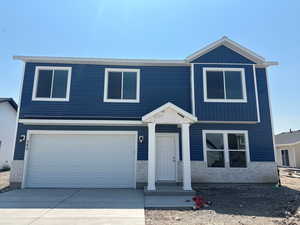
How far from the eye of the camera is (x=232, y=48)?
10055mm

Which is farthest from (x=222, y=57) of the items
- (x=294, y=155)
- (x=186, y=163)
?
(x=294, y=155)

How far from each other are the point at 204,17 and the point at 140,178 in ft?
27.6

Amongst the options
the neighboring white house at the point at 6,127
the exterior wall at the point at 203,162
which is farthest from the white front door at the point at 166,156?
the neighboring white house at the point at 6,127

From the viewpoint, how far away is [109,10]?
8750 mm

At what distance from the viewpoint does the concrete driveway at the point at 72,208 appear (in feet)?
15.8

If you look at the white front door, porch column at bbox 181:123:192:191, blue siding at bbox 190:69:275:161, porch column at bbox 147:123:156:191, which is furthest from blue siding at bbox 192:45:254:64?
porch column at bbox 147:123:156:191

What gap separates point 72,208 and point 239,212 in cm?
493

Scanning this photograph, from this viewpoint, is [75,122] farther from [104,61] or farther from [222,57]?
[222,57]

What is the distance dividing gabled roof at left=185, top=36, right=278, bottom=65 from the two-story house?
0.16 ft

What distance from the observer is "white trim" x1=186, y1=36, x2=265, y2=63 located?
32.3 ft

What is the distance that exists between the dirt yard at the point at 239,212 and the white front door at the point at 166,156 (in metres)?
1.79

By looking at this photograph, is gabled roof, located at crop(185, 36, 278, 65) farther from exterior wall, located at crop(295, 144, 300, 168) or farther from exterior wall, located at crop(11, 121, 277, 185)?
exterior wall, located at crop(295, 144, 300, 168)

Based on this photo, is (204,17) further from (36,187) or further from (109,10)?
(36,187)

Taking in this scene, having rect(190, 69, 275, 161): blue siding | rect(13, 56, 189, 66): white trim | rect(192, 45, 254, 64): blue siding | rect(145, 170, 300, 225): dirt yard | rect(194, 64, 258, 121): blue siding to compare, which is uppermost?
rect(192, 45, 254, 64): blue siding
